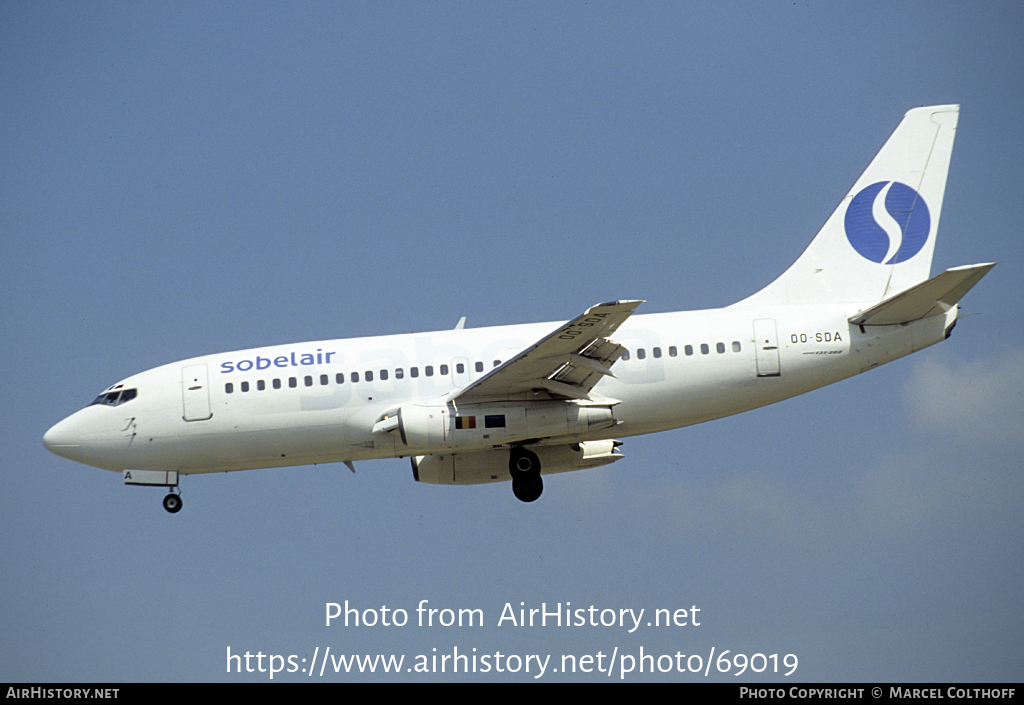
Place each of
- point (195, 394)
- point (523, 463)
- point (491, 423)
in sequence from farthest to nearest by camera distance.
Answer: point (523, 463)
point (195, 394)
point (491, 423)

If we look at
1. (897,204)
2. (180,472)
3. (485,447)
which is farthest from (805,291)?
(180,472)

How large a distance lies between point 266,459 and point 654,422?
946 centimetres

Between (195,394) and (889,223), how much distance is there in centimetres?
1822

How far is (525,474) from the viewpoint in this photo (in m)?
28.6

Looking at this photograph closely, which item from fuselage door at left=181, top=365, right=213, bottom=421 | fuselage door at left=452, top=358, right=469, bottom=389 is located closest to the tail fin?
fuselage door at left=452, top=358, right=469, bottom=389

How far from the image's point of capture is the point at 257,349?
28688 millimetres

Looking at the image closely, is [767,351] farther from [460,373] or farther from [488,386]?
[460,373]

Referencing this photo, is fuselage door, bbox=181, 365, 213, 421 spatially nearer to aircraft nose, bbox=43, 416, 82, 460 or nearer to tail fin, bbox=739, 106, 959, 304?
aircraft nose, bbox=43, 416, 82, 460

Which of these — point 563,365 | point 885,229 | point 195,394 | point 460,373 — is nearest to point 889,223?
point 885,229

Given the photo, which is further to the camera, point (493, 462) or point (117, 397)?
point (493, 462)

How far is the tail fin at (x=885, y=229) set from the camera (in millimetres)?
29250

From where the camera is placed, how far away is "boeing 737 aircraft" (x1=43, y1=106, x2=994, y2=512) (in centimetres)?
2672

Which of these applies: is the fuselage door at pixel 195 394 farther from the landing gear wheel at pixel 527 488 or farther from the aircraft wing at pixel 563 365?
the landing gear wheel at pixel 527 488

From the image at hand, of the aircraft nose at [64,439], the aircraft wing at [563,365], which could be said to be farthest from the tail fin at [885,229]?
the aircraft nose at [64,439]
